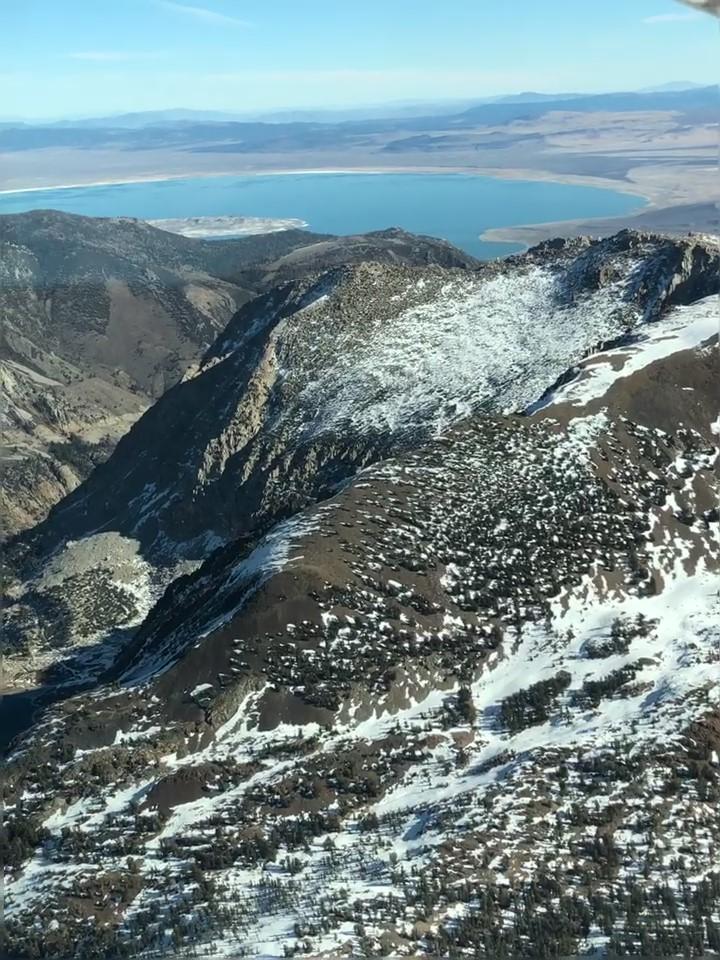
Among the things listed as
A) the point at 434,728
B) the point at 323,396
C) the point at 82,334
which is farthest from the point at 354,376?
the point at 82,334

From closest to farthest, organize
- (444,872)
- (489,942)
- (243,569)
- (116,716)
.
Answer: (489,942), (444,872), (116,716), (243,569)

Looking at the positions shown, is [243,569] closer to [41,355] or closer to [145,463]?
[145,463]

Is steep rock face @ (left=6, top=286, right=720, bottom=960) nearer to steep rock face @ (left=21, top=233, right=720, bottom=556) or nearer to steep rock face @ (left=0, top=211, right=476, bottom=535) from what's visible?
steep rock face @ (left=21, top=233, right=720, bottom=556)

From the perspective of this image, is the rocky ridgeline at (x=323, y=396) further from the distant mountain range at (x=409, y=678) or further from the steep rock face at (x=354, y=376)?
the distant mountain range at (x=409, y=678)

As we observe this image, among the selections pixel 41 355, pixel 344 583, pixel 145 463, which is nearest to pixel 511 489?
pixel 344 583

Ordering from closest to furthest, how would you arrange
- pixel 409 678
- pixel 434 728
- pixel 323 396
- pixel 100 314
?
pixel 434 728 < pixel 409 678 < pixel 323 396 < pixel 100 314

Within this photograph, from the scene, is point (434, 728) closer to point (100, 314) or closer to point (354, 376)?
point (354, 376)
